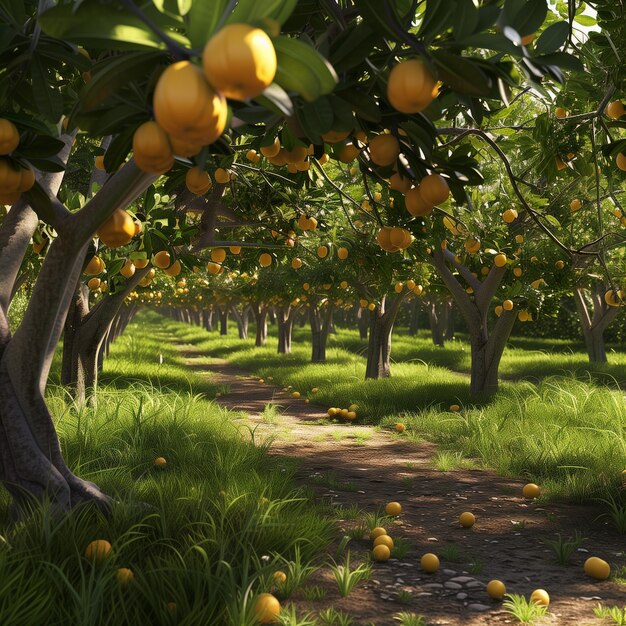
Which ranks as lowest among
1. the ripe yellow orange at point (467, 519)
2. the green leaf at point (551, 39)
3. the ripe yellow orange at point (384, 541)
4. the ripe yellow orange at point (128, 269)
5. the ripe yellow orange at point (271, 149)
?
the ripe yellow orange at point (467, 519)

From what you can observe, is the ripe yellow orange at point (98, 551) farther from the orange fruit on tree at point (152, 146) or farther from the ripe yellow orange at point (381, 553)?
the orange fruit on tree at point (152, 146)

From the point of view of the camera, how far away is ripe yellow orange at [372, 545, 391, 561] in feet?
12.2

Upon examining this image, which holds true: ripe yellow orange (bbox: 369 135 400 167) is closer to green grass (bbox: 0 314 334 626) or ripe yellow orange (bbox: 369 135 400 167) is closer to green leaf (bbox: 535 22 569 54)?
green leaf (bbox: 535 22 569 54)

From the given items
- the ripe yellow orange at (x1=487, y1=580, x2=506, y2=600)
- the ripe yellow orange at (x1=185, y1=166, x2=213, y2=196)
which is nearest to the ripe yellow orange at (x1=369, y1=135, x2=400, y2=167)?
the ripe yellow orange at (x1=185, y1=166, x2=213, y2=196)

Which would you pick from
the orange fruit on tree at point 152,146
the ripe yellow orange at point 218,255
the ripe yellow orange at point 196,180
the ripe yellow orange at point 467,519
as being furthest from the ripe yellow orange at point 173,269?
the orange fruit on tree at point 152,146

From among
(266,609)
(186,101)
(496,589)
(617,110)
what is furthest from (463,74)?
(496,589)

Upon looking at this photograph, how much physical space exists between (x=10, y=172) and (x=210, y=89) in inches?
46.0

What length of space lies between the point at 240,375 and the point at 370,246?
41.8 ft

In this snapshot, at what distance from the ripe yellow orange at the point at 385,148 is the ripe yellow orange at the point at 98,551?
2272mm

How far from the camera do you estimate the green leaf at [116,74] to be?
5.64ft

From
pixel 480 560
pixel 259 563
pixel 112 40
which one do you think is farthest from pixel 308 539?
pixel 112 40

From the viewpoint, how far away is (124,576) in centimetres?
295

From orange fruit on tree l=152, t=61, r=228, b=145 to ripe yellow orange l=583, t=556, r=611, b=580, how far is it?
3.36m

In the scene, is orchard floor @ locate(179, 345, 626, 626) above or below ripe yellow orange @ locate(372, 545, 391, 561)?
below
